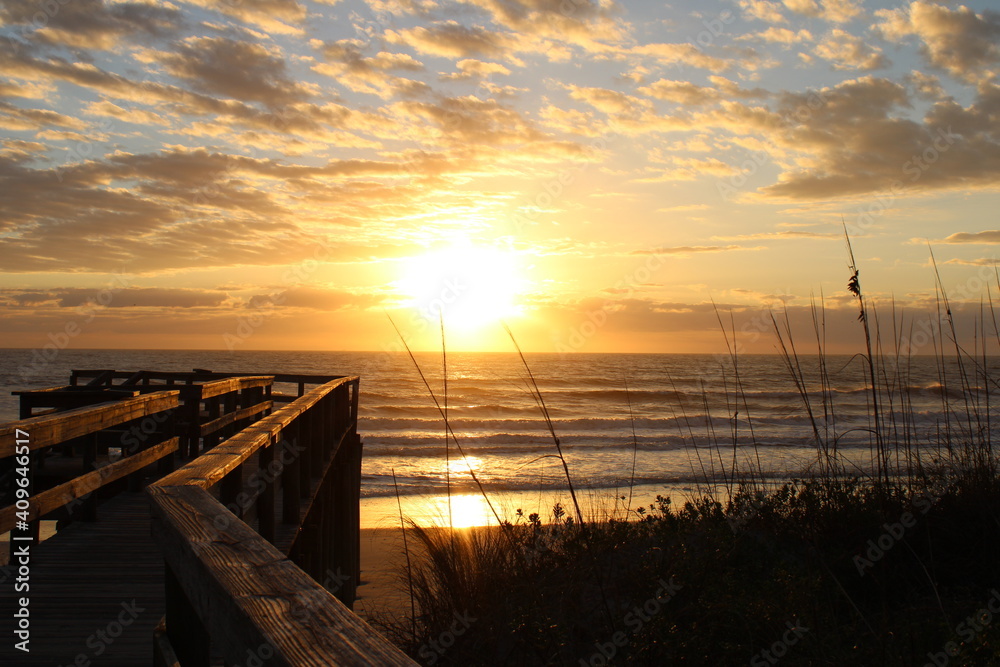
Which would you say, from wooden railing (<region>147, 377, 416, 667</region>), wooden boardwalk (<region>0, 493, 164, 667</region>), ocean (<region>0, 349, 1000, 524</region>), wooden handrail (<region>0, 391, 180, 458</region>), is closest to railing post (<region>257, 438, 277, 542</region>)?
wooden railing (<region>147, 377, 416, 667</region>)

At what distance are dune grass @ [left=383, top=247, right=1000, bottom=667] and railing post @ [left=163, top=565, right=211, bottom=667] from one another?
91.5 inches

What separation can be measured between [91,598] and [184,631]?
2211 mm

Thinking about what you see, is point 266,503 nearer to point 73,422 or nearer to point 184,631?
point 73,422

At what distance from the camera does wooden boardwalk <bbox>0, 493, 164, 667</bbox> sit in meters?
2.70

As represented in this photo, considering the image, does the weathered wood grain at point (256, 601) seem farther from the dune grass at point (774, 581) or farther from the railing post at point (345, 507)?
the railing post at point (345, 507)

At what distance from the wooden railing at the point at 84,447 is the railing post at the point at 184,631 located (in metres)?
Answer: 1.56

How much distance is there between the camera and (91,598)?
11.0ft

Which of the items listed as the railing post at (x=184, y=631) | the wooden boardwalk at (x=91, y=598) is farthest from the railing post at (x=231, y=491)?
the railing post at (x=184, y=631)

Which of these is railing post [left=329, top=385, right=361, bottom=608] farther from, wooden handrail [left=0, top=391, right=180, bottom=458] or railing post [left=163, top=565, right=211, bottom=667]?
railing post [left=163, top=565, right=211, bottom=667]

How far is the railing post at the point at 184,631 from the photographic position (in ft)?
5.25

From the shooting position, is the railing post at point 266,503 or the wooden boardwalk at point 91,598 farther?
the railing post at point 266,503

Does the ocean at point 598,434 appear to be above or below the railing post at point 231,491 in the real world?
below

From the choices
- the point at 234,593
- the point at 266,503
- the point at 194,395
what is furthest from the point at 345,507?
the point at 234,593

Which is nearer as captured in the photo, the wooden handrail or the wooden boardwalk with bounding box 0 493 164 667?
the wooden boardwalk with bounding box 0 493 164 667
